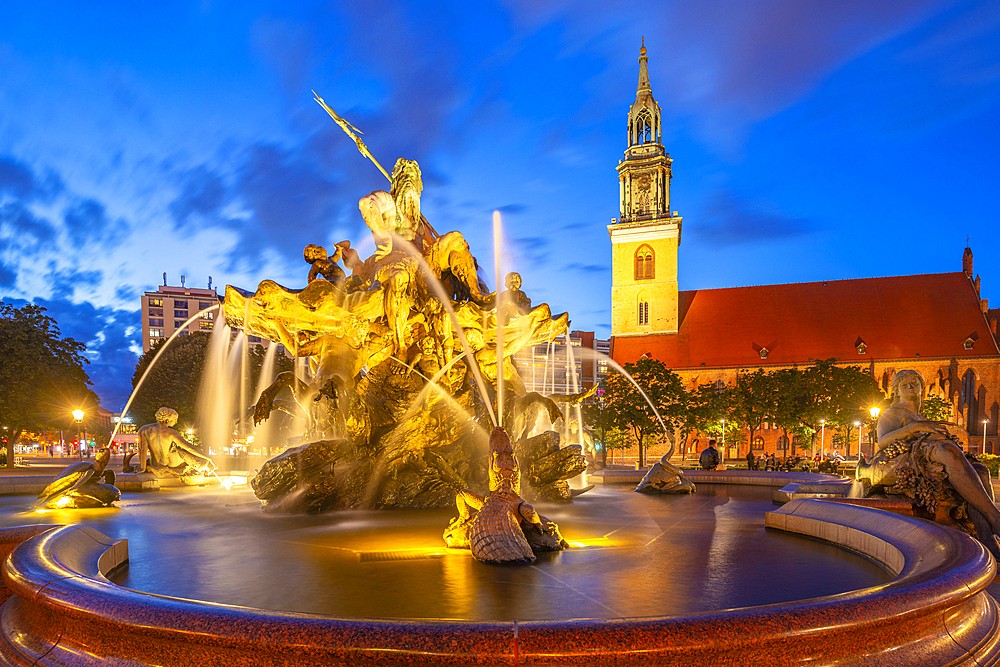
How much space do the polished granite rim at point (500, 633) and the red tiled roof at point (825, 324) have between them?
2865 inches

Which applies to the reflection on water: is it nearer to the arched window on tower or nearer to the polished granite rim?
the polished granite rim

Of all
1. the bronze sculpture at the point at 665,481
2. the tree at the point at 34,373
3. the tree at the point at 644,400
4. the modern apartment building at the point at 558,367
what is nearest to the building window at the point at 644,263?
the modern apartment building at the point at 558,367

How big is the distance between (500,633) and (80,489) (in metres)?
10.4

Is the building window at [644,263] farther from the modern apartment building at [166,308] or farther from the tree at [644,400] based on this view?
the modern apartment building at [166,308]

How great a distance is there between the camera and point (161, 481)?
1606 cm

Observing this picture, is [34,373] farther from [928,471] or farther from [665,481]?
[928,471]

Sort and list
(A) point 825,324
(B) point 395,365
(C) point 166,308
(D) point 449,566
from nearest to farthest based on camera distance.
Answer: (D) point 449,566, (B) point 395,365, (A) point 825,324, (C) point 166,308

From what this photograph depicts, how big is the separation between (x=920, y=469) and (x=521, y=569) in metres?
4.89

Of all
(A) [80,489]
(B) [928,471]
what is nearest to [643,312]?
(A) [80,489]

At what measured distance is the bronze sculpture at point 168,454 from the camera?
54.3 ft

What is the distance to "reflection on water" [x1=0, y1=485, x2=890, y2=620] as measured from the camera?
5.22 m

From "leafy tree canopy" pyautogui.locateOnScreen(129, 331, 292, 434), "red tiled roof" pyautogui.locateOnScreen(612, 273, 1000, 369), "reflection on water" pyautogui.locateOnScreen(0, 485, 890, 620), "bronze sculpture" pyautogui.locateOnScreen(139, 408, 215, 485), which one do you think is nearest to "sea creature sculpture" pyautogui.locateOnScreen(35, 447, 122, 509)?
"reflection on water" pyautogui.locateOnScreen(0, 485, 890, 620)

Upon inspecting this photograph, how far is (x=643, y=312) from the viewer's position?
81.4 m

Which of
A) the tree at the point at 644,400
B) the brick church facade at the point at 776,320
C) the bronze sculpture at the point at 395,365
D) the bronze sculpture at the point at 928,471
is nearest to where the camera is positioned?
the bronze sculpture at the point at 928,471
